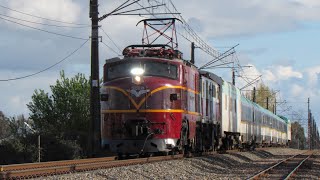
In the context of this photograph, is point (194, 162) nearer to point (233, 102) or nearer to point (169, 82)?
point (169, 82)

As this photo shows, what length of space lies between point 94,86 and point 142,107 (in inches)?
162

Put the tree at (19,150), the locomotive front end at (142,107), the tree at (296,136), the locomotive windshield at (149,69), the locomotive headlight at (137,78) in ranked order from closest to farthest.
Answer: the locomotive front end at (142,107) → the locomotive headlight at (137,78) → the locomotive windshield at (149,69) → the tree at (19,150) → the tree at (296,136)

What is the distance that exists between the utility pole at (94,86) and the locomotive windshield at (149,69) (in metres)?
2.74

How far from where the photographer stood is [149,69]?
791 inches

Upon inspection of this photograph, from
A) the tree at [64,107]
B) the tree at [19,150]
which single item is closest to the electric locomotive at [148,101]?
the tree at [19,150]

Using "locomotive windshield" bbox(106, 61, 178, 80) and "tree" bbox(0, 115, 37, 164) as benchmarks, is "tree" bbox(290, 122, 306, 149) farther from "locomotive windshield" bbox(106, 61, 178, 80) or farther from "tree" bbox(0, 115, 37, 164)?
"locomotive windshield" bbox(106, 61, 178, 80)

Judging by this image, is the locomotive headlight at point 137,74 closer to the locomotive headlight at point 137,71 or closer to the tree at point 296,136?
the locomotive headlight at point 137,71

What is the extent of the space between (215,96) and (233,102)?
257 inches

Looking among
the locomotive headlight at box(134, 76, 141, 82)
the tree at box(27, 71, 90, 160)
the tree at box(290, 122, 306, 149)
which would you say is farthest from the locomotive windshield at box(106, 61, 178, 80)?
the tree at box(290, 122, 306, 149)

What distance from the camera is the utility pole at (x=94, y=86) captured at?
74.2 feet

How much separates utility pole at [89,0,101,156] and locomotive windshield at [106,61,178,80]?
274 cm

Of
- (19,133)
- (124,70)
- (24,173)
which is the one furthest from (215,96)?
(24,173)

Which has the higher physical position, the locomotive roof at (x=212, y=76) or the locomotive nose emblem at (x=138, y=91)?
the locomotive roof at (x=212, y=76)

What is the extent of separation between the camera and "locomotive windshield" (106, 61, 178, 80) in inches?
789
